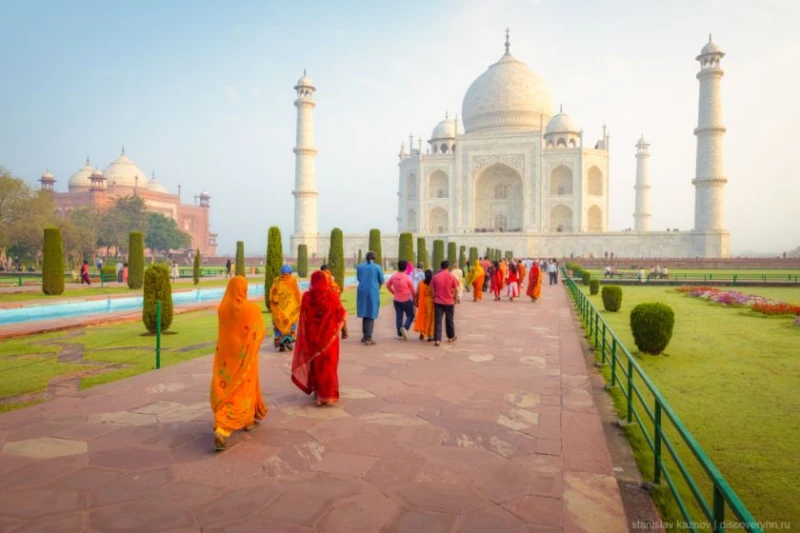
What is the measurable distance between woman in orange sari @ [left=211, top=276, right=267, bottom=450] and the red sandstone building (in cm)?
4460

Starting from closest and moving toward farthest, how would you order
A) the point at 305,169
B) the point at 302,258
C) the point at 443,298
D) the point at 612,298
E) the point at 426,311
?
the point at 443,298 < the point at 426,311 < the point at 612,298 < the point at 302,258 < the point at 305,169

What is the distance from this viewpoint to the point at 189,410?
3934 millimetres

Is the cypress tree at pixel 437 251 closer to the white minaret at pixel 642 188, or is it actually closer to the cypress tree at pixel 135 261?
the cypress tree at pixel 135 261

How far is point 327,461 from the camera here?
2.96 meters

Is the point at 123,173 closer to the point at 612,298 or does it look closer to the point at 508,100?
the point at 508,100

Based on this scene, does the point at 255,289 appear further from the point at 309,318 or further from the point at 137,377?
the point at 309,318

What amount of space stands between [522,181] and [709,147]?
1304 cm

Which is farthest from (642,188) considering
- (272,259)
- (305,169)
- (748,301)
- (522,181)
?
(272,259)

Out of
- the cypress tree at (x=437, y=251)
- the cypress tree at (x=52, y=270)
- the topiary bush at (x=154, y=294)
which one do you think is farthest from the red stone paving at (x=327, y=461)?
the cypress tree at (x=437, y=251)

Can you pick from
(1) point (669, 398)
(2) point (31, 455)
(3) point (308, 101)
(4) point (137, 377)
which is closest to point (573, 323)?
(1) point (669, 398)

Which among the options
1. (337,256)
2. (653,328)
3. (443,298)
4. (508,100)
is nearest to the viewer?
(653,328)

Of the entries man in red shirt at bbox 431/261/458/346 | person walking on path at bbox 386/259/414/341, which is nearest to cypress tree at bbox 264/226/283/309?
person walking on path at bbox 386/259/414/341

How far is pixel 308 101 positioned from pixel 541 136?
17855 millimetres

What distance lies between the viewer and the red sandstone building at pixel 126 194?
150ft
